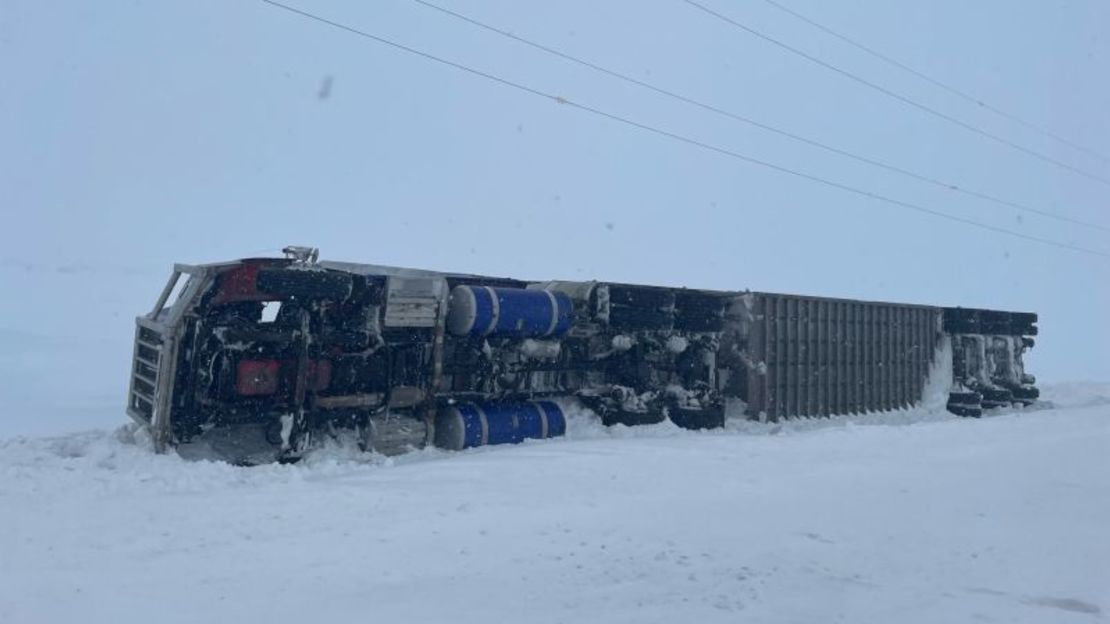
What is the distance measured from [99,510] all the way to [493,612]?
11.4ft

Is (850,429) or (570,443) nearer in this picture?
(570,443)

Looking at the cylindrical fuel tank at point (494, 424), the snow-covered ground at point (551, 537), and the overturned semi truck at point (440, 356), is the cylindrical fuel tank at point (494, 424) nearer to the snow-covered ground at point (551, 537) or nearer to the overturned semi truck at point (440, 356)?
the overturned semi truck at point (440, 356)

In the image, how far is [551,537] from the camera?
5.40 m

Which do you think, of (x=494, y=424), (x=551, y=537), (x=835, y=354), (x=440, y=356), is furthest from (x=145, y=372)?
(x=835, y=354)

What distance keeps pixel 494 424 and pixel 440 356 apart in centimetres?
104

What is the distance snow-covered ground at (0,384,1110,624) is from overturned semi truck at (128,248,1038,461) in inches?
27.7

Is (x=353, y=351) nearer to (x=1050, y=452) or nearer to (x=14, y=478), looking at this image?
(x=14, y=478)

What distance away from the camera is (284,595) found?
430 centimetres

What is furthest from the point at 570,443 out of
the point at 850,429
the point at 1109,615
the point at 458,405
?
the point at 1109,615

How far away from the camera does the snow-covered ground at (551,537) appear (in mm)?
4250

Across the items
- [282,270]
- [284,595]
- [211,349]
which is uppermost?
[282,270]

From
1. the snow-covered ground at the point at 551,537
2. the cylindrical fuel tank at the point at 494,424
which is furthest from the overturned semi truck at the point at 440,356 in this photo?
the snow-covered ground at the point at 551,537

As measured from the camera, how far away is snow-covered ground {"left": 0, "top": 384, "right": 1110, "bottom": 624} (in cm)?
425

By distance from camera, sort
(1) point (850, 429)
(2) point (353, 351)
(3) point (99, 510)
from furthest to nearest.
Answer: (1) point (850, 429) → (2) point (353, 351) → (3) point (99, 510)
